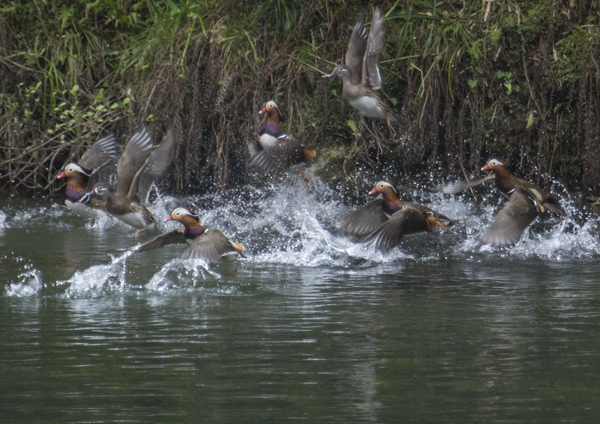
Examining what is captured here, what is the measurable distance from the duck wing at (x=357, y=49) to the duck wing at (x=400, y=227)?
1826 millimetres

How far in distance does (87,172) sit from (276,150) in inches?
71.9

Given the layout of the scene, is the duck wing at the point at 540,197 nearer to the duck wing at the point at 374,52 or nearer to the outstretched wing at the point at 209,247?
the duck wing at the point at 374,52

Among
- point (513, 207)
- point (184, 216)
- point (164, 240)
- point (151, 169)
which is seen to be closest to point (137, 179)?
point (151, 169)

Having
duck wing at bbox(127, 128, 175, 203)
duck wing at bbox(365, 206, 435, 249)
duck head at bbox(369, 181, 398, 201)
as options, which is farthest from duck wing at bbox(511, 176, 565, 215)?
duck wing at bbox(127, 128, 175, 203)

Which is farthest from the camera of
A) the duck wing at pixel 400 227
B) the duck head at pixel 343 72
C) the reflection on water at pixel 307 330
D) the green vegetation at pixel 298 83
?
the green vegetation at pixel 298 83

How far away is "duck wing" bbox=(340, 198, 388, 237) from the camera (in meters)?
6.70

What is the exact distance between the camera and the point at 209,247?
5941 millimetres

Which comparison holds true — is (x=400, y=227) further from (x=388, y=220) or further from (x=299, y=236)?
(x=299, y=236)

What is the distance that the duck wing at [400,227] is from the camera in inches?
246

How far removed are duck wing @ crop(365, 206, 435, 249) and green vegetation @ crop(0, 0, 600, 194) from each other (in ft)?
5.73

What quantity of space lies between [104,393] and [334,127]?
18.2 feet

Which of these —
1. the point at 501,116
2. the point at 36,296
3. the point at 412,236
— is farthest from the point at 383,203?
the point at 36,296

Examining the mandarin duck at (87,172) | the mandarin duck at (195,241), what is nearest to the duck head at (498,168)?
the mandarin duck at (195,241)

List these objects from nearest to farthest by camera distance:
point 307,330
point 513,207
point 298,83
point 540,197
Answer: point 307,330, point 513,207, point 540,197, point 298,83
